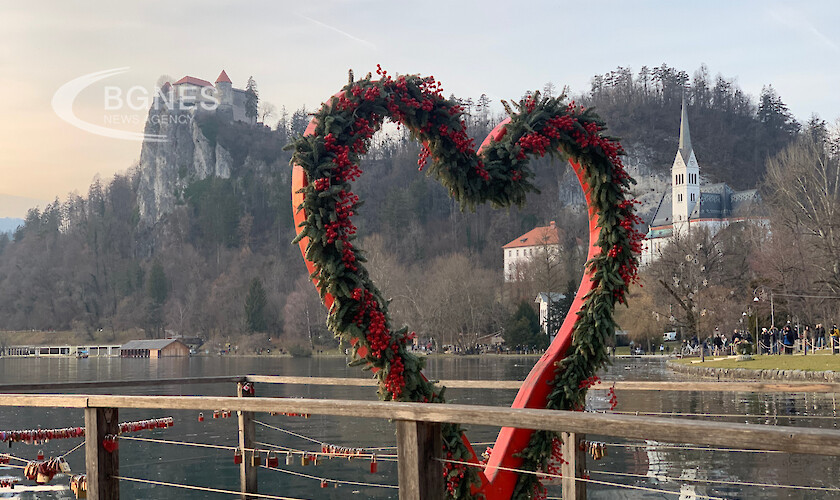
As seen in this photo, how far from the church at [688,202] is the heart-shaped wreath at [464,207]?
11588 centimetres

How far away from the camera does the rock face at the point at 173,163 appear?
555 feet

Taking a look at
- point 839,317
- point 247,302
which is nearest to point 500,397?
point 839,317

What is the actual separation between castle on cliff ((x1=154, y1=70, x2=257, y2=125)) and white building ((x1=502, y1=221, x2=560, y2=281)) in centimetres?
7818

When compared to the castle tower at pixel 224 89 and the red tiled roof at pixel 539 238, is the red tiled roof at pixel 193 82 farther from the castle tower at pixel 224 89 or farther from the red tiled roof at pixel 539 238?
the red tiled roof at pixel 539 238

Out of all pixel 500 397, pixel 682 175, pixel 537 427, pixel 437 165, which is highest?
pixel 682 175

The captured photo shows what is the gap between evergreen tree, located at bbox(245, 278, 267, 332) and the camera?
114 meters

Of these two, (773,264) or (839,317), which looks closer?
(839,317)

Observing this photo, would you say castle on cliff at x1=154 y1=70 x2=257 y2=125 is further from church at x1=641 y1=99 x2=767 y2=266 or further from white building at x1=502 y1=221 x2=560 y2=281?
church at x1=641 y1=99 x2=767 y2=266

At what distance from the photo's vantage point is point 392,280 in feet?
303

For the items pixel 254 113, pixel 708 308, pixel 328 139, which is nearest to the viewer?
pixel 328 139

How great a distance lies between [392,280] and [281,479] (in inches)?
3035

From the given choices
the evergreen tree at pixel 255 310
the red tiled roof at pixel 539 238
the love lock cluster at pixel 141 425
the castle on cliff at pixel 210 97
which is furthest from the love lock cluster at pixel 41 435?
the castle on cliff at pixel 210 97

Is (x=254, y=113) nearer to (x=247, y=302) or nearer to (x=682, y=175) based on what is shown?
(x=247, y=302)

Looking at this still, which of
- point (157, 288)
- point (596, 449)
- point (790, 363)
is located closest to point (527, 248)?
point (157, 288)
